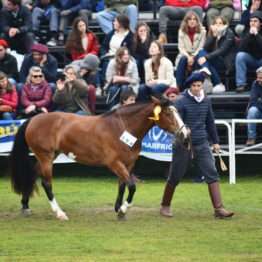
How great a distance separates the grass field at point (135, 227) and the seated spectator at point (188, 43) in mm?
2182

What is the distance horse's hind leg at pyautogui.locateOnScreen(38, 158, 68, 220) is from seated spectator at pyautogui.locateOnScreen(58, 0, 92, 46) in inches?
293

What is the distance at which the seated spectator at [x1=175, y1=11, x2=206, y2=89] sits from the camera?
62.8 feet

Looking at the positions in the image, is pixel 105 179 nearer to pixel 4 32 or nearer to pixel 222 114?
pixel 222 114

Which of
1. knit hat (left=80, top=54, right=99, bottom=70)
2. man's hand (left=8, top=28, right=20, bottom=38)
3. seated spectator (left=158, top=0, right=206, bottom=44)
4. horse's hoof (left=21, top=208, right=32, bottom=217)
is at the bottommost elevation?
horse's hoof (left=21, top=208, right=32, bottom=217)

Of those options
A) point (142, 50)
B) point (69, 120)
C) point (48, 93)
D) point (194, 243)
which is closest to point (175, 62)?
point (142, 50)

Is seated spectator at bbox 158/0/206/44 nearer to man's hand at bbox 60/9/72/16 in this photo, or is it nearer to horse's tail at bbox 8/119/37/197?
man's hand at bbox 60/9/72/16

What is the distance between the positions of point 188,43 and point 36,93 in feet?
10.6

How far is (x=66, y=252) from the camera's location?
1127 centimetres

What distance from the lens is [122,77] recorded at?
1870 cm

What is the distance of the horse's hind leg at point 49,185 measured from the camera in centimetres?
1397

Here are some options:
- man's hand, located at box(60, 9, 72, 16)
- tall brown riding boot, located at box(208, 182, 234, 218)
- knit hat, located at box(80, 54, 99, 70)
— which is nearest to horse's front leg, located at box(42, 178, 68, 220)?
tall brown riding boot, located at box(208, 182, 234, 218)

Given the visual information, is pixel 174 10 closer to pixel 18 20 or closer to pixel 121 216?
pixel 18 20

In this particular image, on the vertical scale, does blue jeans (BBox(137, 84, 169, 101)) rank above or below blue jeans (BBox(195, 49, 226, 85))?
below

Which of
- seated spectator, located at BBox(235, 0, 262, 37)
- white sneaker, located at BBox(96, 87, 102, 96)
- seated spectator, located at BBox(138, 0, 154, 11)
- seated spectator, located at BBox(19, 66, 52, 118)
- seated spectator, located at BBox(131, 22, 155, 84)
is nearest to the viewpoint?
seated spectator, located at BBox(19, 66, 52, 118)
